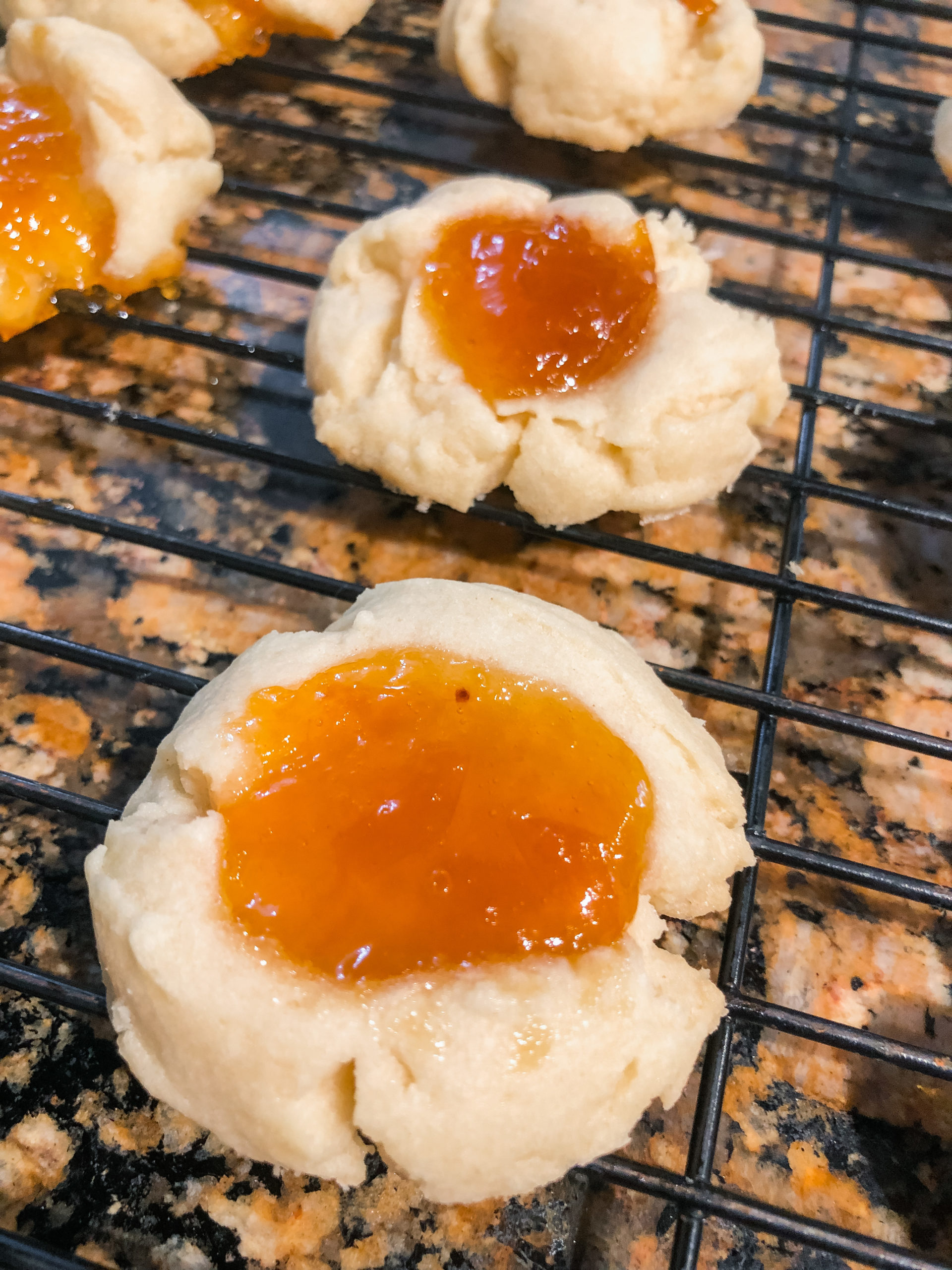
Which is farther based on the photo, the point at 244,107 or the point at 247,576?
the point at 244,107

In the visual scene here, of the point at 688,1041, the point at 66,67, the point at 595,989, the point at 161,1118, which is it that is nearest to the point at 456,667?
the point at 595,989

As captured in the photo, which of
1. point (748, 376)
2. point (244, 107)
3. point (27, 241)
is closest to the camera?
point (748, 376)

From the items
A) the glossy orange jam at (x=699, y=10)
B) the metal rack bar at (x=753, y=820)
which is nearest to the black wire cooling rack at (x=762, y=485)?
the metal rack bar at (x=753, y=820)

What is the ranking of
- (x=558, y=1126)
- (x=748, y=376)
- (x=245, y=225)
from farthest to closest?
(x=245, y=225) < (x=748, y=376) < (x=558, y=1126)

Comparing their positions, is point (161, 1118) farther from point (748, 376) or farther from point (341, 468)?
point (748, 376)

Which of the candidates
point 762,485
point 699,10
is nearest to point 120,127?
point 699,10

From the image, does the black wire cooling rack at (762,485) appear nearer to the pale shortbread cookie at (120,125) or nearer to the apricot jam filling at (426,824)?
the pale shortbread cookie at (120,125)

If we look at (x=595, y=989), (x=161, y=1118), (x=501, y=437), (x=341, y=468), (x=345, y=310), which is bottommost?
(x=161, y=1118)

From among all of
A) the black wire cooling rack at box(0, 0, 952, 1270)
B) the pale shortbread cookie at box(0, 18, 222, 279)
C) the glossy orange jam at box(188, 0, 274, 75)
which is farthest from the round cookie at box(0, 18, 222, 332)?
the glossy orange jam at box(188, 0, 274, 75)

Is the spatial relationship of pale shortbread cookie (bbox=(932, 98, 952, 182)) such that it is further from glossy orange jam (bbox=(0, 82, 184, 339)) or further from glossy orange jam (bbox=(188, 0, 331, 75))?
glossy orange jam (bbox=(0, 82, 184, 339))
